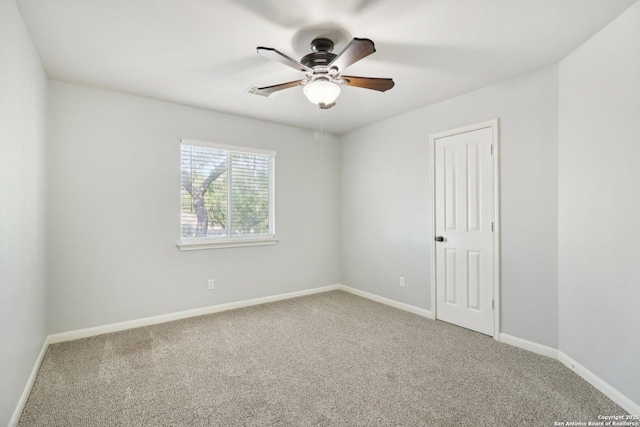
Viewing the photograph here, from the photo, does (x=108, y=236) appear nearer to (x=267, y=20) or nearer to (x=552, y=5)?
(x=267, y=20)

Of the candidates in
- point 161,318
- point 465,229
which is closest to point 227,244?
point 161,318

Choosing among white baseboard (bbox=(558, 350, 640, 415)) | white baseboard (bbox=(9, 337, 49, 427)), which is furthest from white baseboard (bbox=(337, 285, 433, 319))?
white baseboard (bbox=(9, 337, 49, 427))

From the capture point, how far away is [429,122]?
373 centimetres

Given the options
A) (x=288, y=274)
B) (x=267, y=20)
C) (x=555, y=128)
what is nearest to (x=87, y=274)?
(x=288, y=274)

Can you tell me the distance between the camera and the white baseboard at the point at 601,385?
192 centimetres

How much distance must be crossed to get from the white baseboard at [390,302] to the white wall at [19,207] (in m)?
3.67

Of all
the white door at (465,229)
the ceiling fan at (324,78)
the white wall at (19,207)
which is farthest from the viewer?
the white door at (465,229)

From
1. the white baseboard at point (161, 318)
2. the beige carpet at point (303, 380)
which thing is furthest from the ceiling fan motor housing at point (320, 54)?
the white baseboard at point (161, 318)

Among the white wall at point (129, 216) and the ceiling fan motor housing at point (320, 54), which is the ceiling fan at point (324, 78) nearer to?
the ceiling fan motor housing at point (320, 54)

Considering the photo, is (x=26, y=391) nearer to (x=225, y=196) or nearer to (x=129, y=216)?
(x=129, y=216)

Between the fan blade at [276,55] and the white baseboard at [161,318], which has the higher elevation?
the fan blade at [276,55]

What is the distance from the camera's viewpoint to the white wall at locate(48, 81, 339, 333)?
3.06 metres

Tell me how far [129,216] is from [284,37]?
8.31 feet

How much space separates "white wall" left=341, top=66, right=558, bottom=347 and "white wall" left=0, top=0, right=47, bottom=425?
12.1 feet
